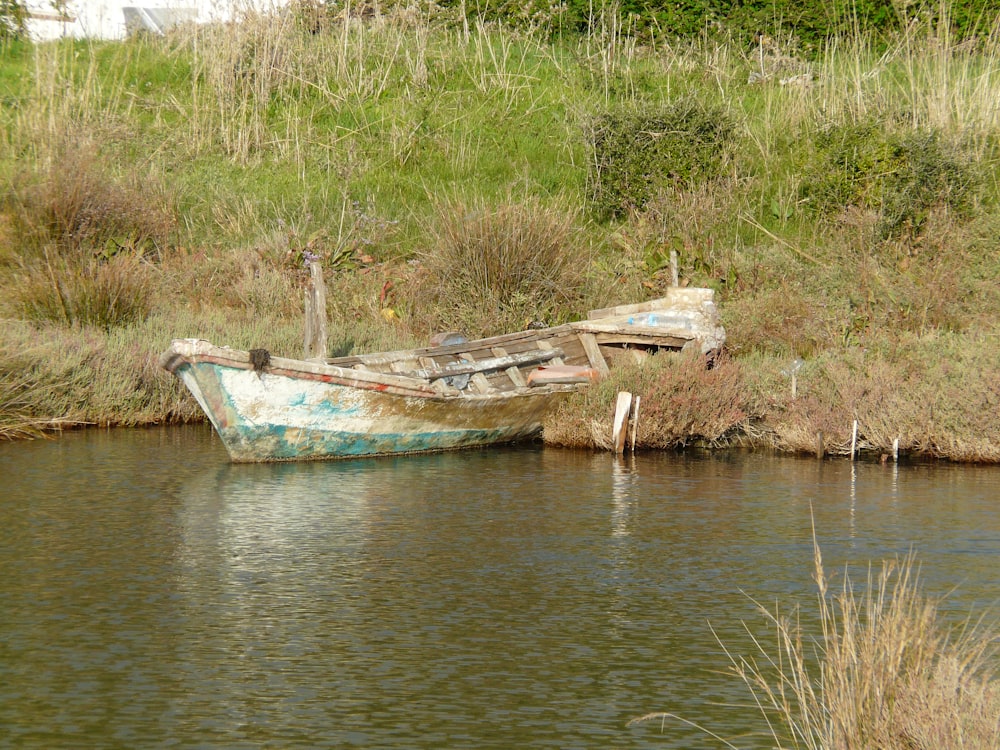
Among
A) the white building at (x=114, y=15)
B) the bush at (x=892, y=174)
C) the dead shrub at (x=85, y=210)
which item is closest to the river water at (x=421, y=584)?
the dead shrub at (x=85, y=210)

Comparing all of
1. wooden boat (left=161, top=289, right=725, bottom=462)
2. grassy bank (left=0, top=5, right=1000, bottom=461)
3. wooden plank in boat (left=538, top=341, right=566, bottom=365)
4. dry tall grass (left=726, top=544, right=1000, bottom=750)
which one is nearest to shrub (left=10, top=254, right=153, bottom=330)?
grassy bank (left=0, top=5, right=1000, bottom=461)

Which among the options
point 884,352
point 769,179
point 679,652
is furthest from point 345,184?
point 679,652

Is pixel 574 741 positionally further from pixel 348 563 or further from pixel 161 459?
pixel 161 459

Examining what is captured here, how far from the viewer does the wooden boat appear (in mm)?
11648

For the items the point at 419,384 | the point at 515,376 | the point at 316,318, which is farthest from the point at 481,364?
the point at 316,318

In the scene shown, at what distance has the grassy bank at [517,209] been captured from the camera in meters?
13.3

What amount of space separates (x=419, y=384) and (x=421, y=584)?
4570 mm

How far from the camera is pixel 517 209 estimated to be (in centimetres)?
1631

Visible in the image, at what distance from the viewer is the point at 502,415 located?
13.2 metres

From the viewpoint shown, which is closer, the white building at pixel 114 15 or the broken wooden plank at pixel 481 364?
the broken wooden plank at pixel 481 364

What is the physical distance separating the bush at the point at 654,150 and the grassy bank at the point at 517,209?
48 millimetres

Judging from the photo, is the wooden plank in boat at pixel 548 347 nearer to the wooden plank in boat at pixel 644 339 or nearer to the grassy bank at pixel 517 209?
the wooden plank in boat at pixel 644 339

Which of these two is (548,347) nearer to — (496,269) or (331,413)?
(496,269)

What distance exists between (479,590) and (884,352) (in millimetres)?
7341
